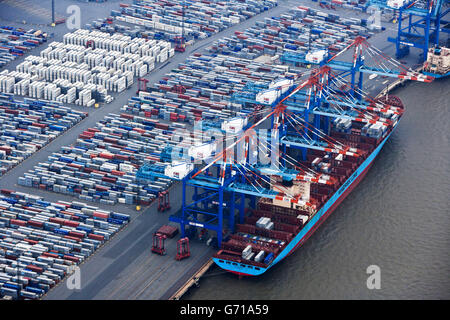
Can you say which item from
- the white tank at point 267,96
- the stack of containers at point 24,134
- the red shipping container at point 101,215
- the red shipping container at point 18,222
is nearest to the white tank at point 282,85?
the white tank at point 267,96

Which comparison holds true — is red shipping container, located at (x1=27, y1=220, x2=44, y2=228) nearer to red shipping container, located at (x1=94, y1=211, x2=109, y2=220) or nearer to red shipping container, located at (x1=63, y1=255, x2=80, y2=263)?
red shipping container, located at (x1=94, y1=211, x2=109, y2=220)

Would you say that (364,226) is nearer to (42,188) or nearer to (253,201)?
(253,201)

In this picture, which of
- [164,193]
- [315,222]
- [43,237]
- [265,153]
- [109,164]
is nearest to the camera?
[43,237]

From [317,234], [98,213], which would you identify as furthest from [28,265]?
[317,234]

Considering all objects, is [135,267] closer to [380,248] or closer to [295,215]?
[295,215]

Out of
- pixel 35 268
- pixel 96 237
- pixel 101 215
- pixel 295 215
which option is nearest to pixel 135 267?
pixel 96 237

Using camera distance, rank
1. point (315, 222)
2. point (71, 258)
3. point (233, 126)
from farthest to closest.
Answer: point (233, 126) < point (315, 222) < point (71, 258)
